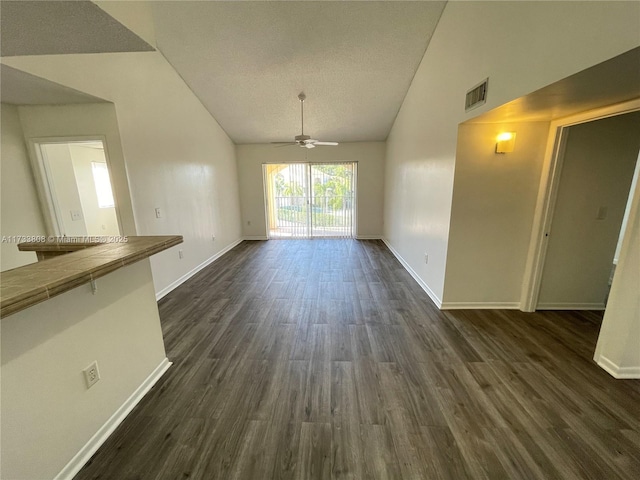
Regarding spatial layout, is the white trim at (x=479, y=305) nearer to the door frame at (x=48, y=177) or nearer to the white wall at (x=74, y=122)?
the door frame at (x=48, y=177)

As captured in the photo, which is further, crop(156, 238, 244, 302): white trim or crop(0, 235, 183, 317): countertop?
crop(156, 238, 244, 302): white trim

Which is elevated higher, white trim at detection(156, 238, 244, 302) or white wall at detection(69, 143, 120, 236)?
white wall at detection(69, 143, 120, 236)

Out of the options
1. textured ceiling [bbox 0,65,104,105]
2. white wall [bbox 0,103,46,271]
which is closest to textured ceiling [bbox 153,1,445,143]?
textured ceiling [bbox 0,65,104,105]

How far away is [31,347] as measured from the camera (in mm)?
1136

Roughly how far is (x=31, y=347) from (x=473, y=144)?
137 inches

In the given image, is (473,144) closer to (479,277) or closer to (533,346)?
(479,277)

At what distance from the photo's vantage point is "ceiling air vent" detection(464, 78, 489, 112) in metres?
2.10

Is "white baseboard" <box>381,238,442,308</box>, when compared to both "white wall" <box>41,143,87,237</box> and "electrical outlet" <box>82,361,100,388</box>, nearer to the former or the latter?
"electrical outlet" <box>82,361,100,388</box>

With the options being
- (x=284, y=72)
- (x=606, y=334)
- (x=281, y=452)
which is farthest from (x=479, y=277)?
(x=284, y=72)

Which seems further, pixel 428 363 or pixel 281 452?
pixel 428 363

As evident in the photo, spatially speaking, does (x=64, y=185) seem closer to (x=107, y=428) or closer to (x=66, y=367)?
(x=66, y=367)

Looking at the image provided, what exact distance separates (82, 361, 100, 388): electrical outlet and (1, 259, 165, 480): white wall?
0.02 meters

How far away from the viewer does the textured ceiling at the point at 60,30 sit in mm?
1000

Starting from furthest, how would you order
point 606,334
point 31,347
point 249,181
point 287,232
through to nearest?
point 287,232 → point 249,181 → point 606,334 → point 31,347
